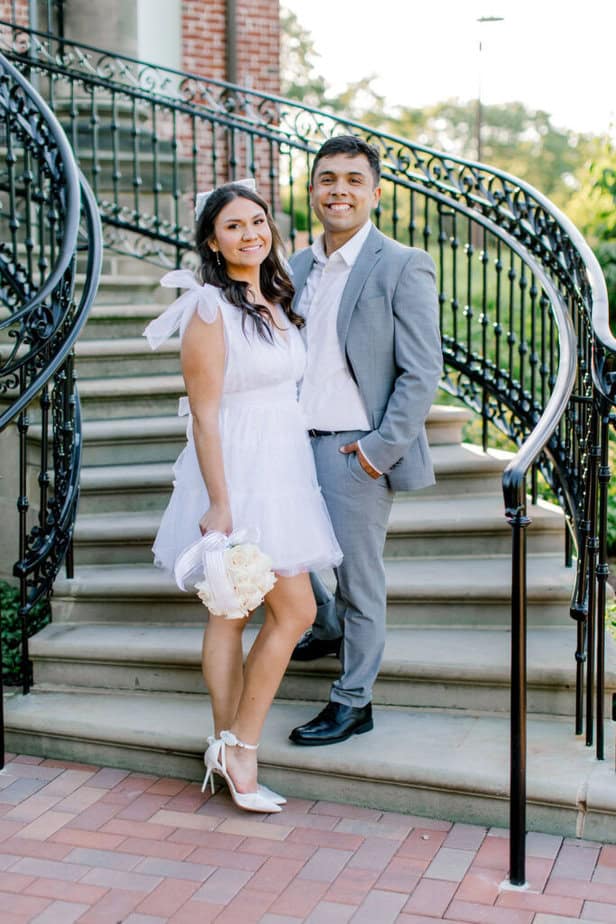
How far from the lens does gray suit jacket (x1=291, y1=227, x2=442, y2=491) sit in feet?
11.7

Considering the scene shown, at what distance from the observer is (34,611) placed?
16.7ft

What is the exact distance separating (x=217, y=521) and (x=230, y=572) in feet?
0.61

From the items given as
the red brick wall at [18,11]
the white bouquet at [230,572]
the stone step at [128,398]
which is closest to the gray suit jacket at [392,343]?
the white bouquet at [230,572]

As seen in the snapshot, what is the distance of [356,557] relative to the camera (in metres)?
3.70

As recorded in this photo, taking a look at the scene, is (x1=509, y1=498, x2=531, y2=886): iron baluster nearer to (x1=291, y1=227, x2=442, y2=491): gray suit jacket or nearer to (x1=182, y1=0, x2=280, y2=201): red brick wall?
(x1=291, y1=227, x2=442, y2=491): gray suit jacket

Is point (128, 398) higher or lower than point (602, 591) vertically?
higher

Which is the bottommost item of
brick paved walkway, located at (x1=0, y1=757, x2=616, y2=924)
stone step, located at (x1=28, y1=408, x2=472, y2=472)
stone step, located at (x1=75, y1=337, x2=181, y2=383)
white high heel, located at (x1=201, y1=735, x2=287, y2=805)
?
brick paved walkway, located at (x1=0, y1=757, x2=616, y2=924)

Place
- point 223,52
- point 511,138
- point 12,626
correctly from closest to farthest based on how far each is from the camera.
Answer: point 12,626
point 223,52
point 511,138

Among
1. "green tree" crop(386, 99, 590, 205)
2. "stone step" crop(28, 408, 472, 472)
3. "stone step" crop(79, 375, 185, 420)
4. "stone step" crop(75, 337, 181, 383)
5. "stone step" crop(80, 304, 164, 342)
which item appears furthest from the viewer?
"green tree" crop(386, 99, 590, 205)

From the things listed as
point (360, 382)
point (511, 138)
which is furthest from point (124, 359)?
point (511, 138)

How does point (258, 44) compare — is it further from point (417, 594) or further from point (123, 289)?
point (417, 594)

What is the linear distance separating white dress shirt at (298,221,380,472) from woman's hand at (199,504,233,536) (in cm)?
46

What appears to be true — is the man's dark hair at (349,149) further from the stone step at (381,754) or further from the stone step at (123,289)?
the stone step at (123,289)

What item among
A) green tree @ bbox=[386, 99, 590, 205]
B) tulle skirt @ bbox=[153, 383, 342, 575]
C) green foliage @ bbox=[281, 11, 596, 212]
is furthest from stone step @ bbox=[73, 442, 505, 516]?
green tree @ bbox=[386, 99, 590, 205]
